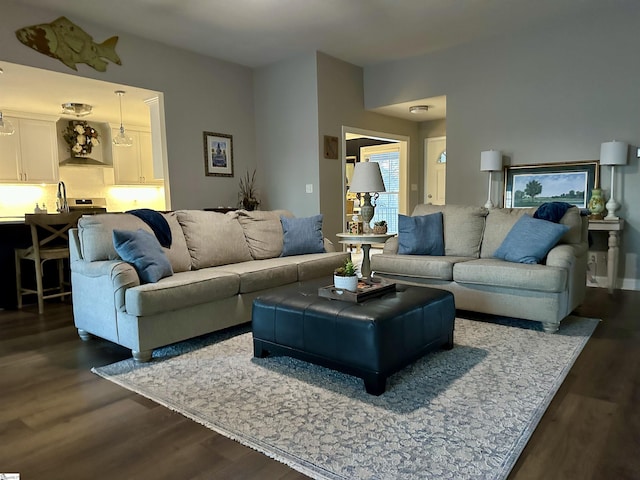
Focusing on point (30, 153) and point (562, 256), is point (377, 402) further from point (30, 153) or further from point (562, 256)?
point (30, 153)

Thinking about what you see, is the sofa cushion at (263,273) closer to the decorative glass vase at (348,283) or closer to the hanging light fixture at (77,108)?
the decorative glass vase at (348,283)

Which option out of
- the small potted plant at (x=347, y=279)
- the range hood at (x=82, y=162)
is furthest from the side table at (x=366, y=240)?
the range hood at (x=82, y=162)

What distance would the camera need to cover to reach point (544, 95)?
5129mm

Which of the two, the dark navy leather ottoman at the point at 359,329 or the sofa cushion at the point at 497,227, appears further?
the sofa cushion at the point at 497,227

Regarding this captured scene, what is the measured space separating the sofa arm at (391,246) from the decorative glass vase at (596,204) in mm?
2174

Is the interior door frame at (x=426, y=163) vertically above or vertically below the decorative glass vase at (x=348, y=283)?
above

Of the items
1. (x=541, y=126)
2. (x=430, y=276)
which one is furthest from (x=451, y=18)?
(x=430, y=276)

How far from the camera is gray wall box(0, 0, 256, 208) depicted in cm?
427

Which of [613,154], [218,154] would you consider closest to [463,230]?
[613,154]

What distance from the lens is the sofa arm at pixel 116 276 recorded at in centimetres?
280

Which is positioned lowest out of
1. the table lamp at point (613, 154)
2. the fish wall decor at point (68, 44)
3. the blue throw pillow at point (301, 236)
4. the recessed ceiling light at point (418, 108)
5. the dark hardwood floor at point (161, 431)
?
the dark hardwood floor at point (161, 431)

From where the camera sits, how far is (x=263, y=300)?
2.73 metres

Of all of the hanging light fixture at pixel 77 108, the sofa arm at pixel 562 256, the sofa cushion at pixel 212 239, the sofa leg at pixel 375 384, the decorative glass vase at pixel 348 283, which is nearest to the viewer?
the sofa leg at pixel 375 384

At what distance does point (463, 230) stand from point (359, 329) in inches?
90.1
